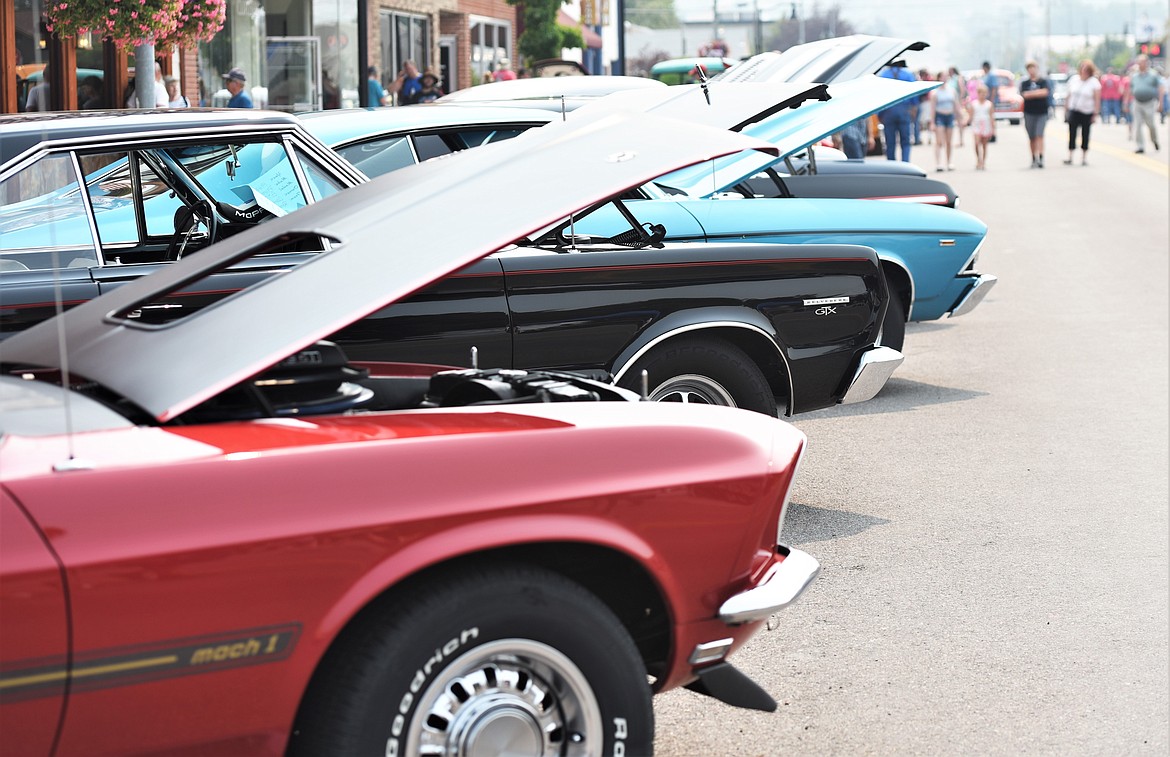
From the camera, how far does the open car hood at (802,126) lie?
8.53 meters

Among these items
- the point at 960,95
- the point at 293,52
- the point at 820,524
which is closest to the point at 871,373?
the point at 820,524

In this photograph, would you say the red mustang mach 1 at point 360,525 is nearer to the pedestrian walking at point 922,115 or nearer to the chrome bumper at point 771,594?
the chrome bumper at point 771,594

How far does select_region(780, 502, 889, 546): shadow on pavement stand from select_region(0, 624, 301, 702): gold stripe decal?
11.0 feet

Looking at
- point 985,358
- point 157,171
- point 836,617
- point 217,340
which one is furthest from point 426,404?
point 985,358

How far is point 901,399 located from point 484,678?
6.07 m

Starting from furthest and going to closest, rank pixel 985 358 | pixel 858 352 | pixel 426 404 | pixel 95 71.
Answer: pixel 95 71, pixel 985 358, pixel 858 352, pixel 426 404

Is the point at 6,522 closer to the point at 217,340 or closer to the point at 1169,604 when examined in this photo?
the point at 217,340

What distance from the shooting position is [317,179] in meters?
5.75

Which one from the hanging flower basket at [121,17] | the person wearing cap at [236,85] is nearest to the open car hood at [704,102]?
the hanging flower basket at [121,17]

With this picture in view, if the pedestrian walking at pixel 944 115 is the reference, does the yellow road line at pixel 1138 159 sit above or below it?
below

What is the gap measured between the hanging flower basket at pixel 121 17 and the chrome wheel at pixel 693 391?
5.90m

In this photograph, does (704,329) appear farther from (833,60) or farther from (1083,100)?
(1083,100)

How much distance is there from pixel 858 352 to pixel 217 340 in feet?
13.3

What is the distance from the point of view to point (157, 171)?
18.7 feet
